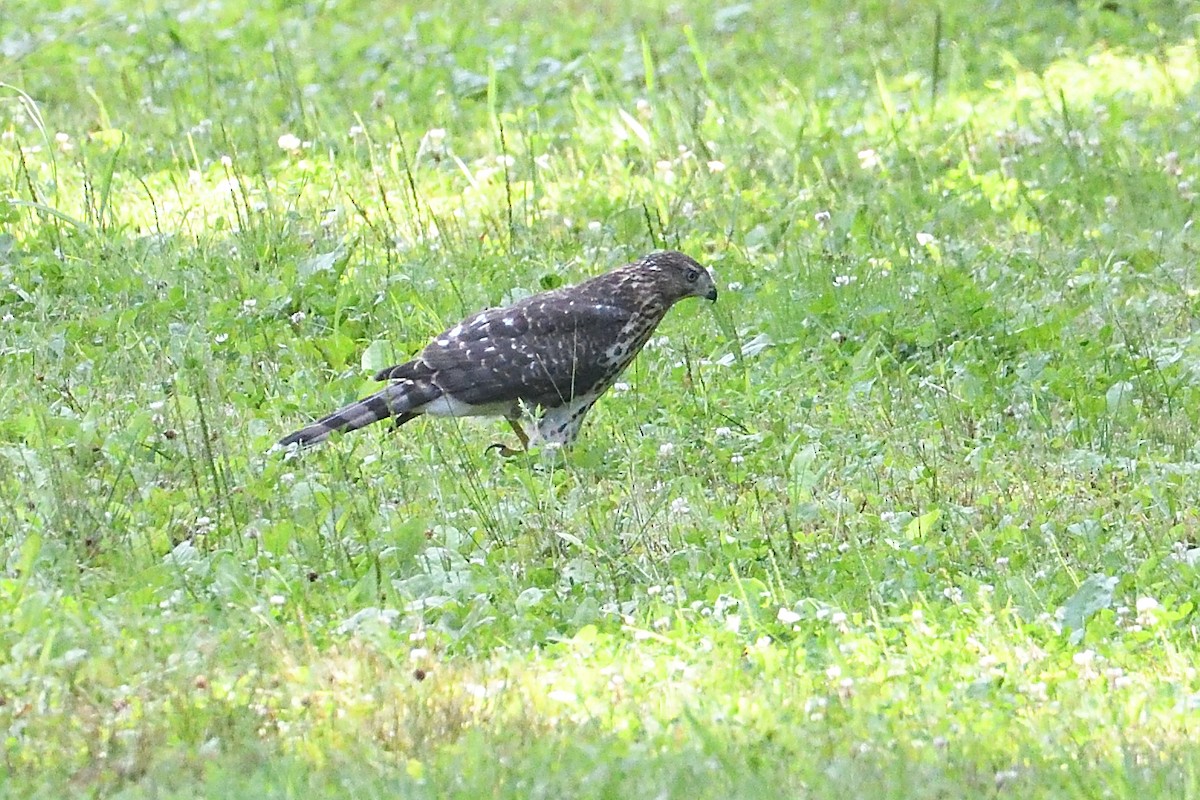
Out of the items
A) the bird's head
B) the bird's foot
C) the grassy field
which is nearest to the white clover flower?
the grassy field

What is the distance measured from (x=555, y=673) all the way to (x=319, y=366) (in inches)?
137

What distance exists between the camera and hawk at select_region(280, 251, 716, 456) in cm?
770

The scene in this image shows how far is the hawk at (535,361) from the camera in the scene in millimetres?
7703

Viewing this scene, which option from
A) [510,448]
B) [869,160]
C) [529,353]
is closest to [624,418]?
[510,448]

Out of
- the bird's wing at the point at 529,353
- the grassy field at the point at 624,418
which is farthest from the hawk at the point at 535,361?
the grassy field at the point at 624,418

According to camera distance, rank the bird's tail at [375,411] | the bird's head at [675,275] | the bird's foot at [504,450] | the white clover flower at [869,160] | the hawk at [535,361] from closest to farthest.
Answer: the bird's tail at [375,411] < the hawk at [535,361] < the bird's foot at [504,450] < the bird's head at [675,275] < the white clover flower at [869,160]

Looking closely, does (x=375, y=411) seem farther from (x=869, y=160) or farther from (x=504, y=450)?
(x=869, y=160)

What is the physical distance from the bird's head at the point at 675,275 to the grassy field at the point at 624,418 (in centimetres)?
30

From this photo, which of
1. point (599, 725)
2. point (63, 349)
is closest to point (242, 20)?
point (63, 349)

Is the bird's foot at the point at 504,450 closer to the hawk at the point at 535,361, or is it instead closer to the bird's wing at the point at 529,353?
the hawk at the point at 535,361

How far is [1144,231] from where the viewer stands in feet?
33.6

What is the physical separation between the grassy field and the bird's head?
1.00 ft

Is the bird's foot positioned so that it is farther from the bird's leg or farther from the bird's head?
the bird's head

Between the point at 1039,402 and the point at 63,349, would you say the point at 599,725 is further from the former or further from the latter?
the point at 63,349
